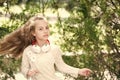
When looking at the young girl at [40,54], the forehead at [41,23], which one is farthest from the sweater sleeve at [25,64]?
the forehead at [41,23]

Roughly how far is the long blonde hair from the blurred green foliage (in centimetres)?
143

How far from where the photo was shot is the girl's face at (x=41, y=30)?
4480 millimetres

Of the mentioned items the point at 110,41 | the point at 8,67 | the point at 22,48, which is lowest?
the point at 8,67

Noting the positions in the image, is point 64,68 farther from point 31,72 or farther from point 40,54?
point 31,72

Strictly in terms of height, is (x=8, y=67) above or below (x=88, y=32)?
below

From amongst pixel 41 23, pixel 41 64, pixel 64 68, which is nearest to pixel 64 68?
pixel 64 68

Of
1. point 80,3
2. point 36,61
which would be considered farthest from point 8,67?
point 36,61

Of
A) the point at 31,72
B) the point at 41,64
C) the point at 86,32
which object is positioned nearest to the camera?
the point at 31,72

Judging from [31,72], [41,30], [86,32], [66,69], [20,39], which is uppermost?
[41,30]

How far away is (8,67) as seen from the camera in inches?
255

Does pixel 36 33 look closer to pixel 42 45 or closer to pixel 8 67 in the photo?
pixel 42 45

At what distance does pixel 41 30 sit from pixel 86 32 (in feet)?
5.77

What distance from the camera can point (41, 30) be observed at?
454 centimetres

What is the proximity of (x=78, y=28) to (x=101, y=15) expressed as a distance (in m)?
0.39
